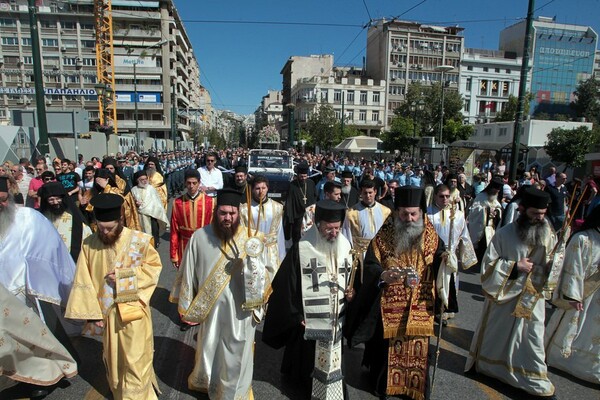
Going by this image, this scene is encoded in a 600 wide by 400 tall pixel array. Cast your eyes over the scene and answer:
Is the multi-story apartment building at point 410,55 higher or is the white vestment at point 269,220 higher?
the multi-story apartment building at point 410,55

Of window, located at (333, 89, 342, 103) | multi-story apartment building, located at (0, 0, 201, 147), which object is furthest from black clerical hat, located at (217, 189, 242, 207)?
window, located at (333, 89, 342, 103)

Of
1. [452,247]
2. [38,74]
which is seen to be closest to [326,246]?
[452,247]

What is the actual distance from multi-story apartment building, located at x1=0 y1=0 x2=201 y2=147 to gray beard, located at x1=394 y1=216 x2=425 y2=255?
6419 centimetres

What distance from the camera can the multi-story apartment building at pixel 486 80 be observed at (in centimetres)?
8006

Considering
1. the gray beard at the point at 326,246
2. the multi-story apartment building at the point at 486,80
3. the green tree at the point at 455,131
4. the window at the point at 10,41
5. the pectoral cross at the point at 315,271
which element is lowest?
the pectoral cross at the point at 315,271

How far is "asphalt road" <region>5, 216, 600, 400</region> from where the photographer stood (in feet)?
13.3

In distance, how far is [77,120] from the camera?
14.2 metres

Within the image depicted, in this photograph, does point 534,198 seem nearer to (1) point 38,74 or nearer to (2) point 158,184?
(2) point 158,184

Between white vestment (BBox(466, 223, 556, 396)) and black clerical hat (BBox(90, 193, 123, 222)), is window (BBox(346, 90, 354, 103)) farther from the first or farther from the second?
black clerical hat (BBox(90, 193, 123, 222))

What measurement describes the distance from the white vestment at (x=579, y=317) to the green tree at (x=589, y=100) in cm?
6487

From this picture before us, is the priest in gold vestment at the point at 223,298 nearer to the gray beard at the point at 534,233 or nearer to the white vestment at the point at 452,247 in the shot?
the white vestment at the point at 452,247

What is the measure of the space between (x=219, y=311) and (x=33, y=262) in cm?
172

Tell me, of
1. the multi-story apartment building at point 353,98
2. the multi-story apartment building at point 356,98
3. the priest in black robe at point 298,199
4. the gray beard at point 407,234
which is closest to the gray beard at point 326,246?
the gray beard at point 407,234

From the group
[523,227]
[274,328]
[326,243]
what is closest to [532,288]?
[523,227]
